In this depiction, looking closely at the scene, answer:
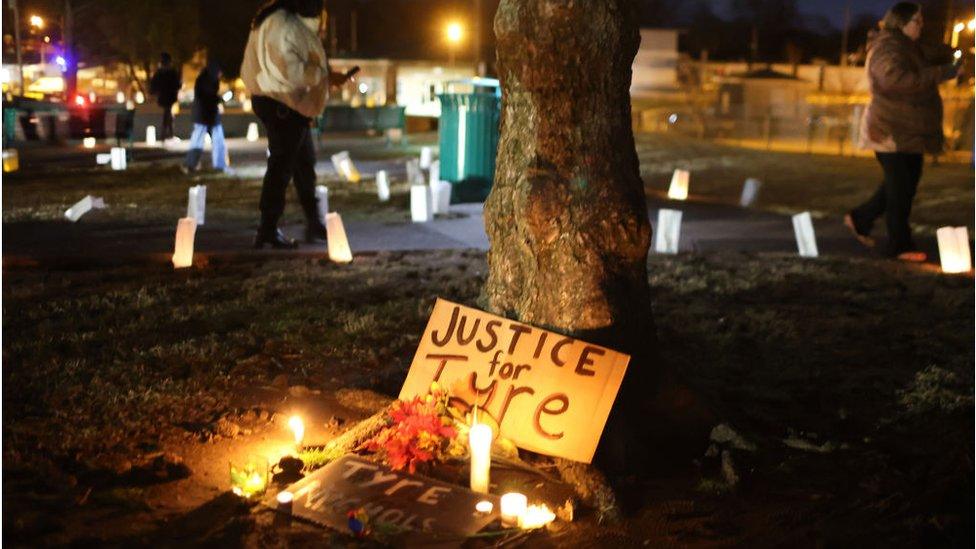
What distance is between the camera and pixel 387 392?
4.90 metres

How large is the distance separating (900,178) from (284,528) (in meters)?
6.37

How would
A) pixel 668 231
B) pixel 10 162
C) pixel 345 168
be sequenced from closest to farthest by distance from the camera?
1. pixel 668 231
2. pixel 345 168
3. pixel 10 162

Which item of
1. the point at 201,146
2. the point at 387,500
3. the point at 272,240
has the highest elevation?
the point at 201,146

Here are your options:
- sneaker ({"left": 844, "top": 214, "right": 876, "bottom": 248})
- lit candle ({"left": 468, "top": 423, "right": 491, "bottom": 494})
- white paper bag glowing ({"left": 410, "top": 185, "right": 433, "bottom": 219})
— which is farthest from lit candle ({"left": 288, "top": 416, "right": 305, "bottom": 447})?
white paper bag glowing ({"left": 410, "top": 185, "right": 433, "bottom": 219})

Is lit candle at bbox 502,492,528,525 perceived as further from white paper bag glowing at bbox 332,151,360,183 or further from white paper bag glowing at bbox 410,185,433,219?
white paper bag glowing at bbox 332,151,360,183

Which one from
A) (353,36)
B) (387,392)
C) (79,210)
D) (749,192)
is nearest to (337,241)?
(387,392)

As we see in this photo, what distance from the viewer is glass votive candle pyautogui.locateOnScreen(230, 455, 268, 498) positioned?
12.3 feet

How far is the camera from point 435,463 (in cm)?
405

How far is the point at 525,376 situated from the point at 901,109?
17.1 feet

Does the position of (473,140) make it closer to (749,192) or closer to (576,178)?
(749,192)

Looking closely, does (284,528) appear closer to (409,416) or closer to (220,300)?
(409,416)

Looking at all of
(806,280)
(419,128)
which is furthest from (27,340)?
(419,128)

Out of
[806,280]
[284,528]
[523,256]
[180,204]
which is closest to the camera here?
[284,528]

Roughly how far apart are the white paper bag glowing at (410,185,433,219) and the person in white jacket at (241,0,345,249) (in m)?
2.53
